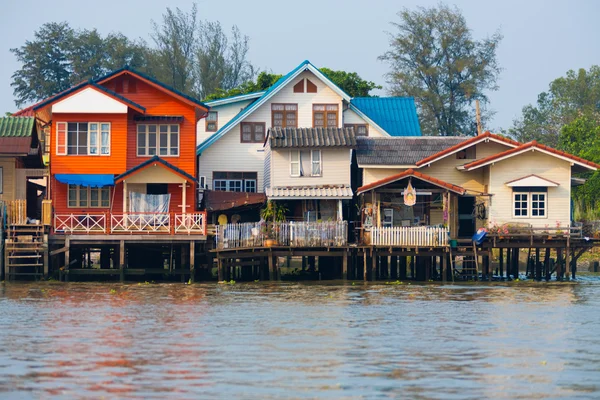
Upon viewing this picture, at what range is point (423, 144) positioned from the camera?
49.1 metres

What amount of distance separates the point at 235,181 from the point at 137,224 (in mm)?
8262

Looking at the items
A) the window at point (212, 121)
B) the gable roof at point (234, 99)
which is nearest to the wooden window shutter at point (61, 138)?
the gable roof at point (234, 99)

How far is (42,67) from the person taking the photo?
90.5 m

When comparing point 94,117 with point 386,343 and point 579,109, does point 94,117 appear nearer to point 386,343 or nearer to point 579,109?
point 386,343

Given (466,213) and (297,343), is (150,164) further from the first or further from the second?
(297,343)

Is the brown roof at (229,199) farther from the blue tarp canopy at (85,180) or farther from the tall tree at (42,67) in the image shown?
the tall tree at (42,67)

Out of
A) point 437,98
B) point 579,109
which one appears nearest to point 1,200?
point 437,98

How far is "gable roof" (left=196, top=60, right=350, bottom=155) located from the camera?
51.7 metres

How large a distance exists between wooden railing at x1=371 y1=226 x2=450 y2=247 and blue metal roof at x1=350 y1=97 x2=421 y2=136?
38.6 feet

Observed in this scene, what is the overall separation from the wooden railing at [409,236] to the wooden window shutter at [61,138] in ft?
44.7

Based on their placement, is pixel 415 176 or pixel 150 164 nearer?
pixel 415 176

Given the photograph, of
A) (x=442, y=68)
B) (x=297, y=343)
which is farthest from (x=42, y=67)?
(x=297, y=343)

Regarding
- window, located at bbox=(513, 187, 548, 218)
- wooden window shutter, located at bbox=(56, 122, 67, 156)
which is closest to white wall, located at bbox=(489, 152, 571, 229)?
window, located at bbox=(513, 187, 548, 218)

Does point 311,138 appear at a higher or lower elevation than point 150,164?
higher
